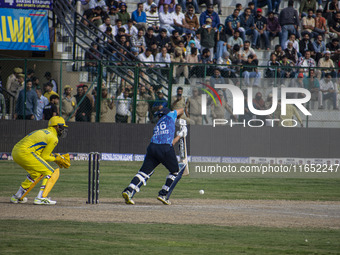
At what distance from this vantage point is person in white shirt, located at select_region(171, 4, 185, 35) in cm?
2991

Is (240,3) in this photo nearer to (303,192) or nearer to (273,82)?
(273,82)

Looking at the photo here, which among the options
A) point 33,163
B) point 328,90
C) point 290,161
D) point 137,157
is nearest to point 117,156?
point 137,157

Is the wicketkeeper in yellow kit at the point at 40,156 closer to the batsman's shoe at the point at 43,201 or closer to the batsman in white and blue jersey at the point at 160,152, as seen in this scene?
the batsman's shoe at the point at 43,201

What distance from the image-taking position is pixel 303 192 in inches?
730

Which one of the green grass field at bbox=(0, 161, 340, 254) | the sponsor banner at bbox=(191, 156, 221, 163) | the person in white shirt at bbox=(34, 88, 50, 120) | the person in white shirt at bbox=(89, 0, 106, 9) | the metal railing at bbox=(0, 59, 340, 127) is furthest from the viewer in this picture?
the person in white shirt at bbox=(89, 0, 106, 9)

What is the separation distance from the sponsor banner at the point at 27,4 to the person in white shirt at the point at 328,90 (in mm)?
11661

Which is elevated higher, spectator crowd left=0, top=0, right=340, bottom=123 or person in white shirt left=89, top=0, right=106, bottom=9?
person in white shirt left=89, top=0, right=106, bottom=9

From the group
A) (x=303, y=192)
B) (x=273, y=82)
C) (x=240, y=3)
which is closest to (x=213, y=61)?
(x=273, y=82)

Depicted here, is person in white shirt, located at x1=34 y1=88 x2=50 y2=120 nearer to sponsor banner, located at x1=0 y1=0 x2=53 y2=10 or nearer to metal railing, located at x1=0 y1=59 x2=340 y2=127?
metal railing, located at x1=0 y1=59 x2=340 y2=127

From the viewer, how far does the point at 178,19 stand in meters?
30.0

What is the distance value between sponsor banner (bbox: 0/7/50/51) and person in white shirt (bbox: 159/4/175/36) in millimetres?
5116

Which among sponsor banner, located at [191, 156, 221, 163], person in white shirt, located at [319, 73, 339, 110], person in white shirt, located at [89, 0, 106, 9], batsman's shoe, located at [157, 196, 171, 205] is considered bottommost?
sponsor banner, located at [191, 156, 221, 163]

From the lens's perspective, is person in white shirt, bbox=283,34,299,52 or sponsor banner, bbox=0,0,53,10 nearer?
sponsor banner, bbox=0,0,53,10

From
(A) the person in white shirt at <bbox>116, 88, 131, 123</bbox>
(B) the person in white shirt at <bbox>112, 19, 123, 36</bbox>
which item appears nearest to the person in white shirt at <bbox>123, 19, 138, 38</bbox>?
(B) the person in white shirt at <bbox>112, 19, 123, 36</bbox>
